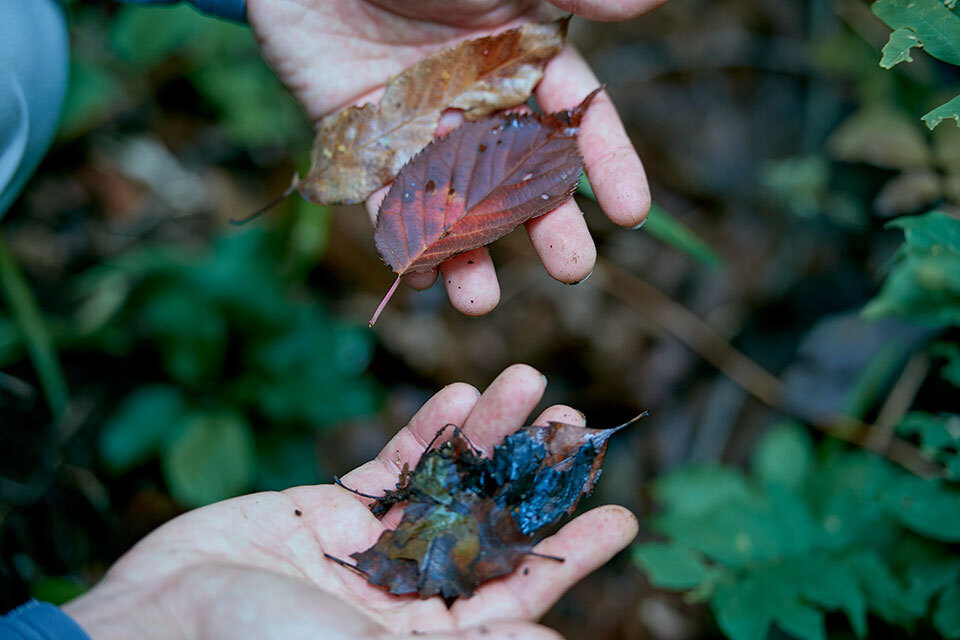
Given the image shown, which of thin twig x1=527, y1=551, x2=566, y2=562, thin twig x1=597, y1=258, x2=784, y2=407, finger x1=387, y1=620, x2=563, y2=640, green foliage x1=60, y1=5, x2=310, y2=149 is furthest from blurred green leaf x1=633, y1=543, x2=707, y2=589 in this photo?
green foliage x1=60, y1=5, x2=310, y2=149

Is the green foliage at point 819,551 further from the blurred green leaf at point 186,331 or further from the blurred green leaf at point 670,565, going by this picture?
the blurred green leaf at point 186,331

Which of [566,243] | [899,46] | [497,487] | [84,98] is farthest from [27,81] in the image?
[899,46]

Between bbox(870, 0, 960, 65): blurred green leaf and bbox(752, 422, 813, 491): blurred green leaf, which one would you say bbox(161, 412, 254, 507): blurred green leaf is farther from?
bbox(870, 0, 960, 65): blurred green leaf

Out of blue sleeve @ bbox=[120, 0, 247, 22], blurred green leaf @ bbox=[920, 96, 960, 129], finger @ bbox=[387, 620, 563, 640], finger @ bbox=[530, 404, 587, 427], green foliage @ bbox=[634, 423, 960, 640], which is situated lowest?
green foliage @ bbox=[634, 423, 960, 640]

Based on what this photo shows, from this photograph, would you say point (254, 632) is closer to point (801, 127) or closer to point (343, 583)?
point (343, 583)

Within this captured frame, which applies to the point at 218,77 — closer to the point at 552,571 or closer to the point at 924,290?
the point at 552,571

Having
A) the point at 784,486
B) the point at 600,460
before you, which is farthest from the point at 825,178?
the point at 600,460

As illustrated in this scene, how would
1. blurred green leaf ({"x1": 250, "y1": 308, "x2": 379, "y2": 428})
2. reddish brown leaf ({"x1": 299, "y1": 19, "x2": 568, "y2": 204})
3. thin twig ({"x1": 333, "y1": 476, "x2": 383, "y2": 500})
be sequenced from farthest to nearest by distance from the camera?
1. blurred green leaf ({"x1": 250, "y1": 308, "x2": 379, "y2": 428})
2. reddish brown leaf ({"x1": 299, "y1": 19, "x2": 568, "y2": 204})
3. thin twig ({"x1": 333, "y1": 476, "x2": 383, "y2": 500})
